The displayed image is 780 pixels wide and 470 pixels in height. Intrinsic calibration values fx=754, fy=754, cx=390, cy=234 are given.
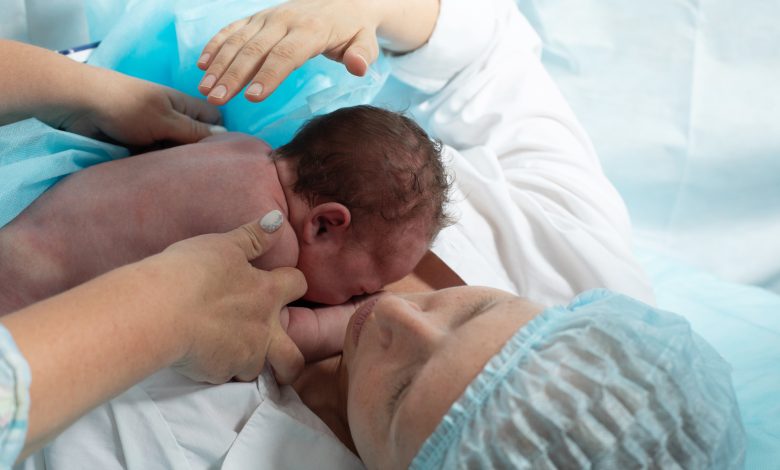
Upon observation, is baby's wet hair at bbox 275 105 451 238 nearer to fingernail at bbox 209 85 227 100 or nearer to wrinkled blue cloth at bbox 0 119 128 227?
fingernail at bbox 209 85 227 100

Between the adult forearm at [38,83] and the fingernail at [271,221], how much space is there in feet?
1.26

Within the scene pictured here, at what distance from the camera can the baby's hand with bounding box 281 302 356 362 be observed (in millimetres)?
1104

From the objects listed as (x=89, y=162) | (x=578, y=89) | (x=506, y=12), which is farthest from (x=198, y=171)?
(x=578, y=89)

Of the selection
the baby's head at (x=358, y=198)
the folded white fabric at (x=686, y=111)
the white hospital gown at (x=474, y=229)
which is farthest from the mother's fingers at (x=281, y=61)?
the folded white fabric at (x=686, y=111)

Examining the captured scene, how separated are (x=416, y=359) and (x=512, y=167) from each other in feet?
2.32

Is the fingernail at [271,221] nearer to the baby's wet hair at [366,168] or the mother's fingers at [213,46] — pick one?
the baby's wet hair at [366,168]

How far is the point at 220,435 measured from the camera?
0.95 meters

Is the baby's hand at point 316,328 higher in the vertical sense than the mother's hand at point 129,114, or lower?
lower

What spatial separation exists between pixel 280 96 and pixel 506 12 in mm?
571

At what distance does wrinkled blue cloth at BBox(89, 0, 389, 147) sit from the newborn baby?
0.16m

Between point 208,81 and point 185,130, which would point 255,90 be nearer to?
point 208,81

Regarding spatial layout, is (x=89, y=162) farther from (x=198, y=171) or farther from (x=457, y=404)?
(x=457, y=404)

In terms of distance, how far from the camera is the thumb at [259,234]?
982 millimetres

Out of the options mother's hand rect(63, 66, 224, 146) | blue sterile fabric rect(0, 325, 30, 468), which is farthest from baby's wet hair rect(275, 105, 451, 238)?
blue sterile fabric rect(0, 325, 30, 468)
